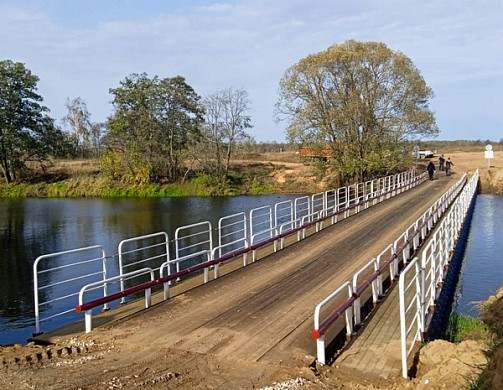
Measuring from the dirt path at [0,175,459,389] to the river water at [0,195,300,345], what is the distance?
535cm

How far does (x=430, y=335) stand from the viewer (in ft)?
28.5

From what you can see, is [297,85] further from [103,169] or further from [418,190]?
[103,169]

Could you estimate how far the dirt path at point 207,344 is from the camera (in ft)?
20.6

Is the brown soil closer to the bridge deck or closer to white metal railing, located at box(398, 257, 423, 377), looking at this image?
the bridge deck

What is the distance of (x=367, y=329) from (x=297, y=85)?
33.3 meters

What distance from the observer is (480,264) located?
18.4 metres

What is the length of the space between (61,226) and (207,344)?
81.9ft

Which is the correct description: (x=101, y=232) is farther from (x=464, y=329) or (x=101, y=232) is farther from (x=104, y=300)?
(x=464, y=329)

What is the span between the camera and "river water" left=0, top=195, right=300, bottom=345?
47.8ft

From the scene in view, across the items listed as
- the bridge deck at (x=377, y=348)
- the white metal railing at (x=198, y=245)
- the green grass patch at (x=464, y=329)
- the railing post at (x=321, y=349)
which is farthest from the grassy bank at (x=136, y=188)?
the railing post at (x=321, y=349)

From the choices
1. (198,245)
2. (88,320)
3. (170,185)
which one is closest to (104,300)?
(88,320)

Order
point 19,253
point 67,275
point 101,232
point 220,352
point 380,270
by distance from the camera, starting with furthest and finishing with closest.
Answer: point 101,232 < point 19,253 < point 67,275 < point 380,270 < point 220,352

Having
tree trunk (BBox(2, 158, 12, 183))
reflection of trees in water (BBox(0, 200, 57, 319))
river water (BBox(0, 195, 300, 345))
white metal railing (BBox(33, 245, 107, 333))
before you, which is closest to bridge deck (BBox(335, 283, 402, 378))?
white metal railing (BBox(33, 245, 107, 333))

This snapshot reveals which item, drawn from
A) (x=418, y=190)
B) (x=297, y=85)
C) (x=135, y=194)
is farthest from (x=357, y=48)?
(x=135, y=194)
